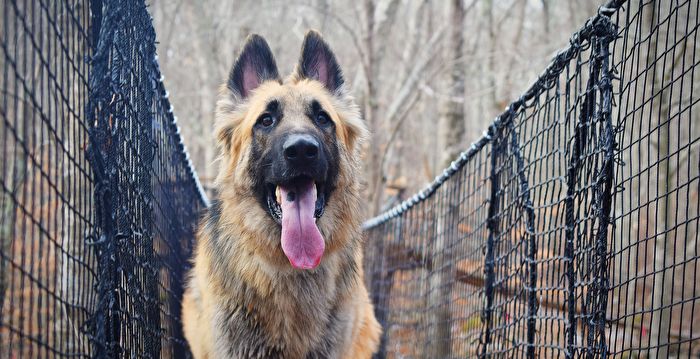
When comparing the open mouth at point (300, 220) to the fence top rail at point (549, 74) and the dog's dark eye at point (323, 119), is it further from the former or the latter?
the fence top rail at point (549, 74)

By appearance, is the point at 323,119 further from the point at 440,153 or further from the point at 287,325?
the point at 440,153

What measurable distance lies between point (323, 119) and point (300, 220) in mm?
787

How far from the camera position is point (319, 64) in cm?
416

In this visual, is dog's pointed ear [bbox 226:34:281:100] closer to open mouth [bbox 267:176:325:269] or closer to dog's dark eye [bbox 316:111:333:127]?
dog's dark eye [bbox 316:111:333:127]

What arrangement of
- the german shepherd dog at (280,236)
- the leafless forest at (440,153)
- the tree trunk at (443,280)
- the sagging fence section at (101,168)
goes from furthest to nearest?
1. the tree trunk at (443,280)
2. the german shepherd dog at (280,236)
3. the leafless forest at (440,153)
4. the sagging fence section at (101,168)

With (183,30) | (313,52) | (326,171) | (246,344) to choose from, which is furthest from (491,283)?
(183,30)

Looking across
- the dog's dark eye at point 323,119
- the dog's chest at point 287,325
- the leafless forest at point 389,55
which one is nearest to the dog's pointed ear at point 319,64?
the dog's dark eye at point 323,119

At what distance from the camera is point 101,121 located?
6.86 feet

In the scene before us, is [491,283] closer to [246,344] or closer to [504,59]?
[246,344]

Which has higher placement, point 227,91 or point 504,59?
point 504,59

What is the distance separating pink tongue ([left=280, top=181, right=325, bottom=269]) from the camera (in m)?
3.14

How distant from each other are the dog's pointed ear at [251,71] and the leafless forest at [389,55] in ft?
3.53

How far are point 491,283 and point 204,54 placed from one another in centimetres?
1286

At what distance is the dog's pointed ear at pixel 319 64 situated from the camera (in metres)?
4.04
